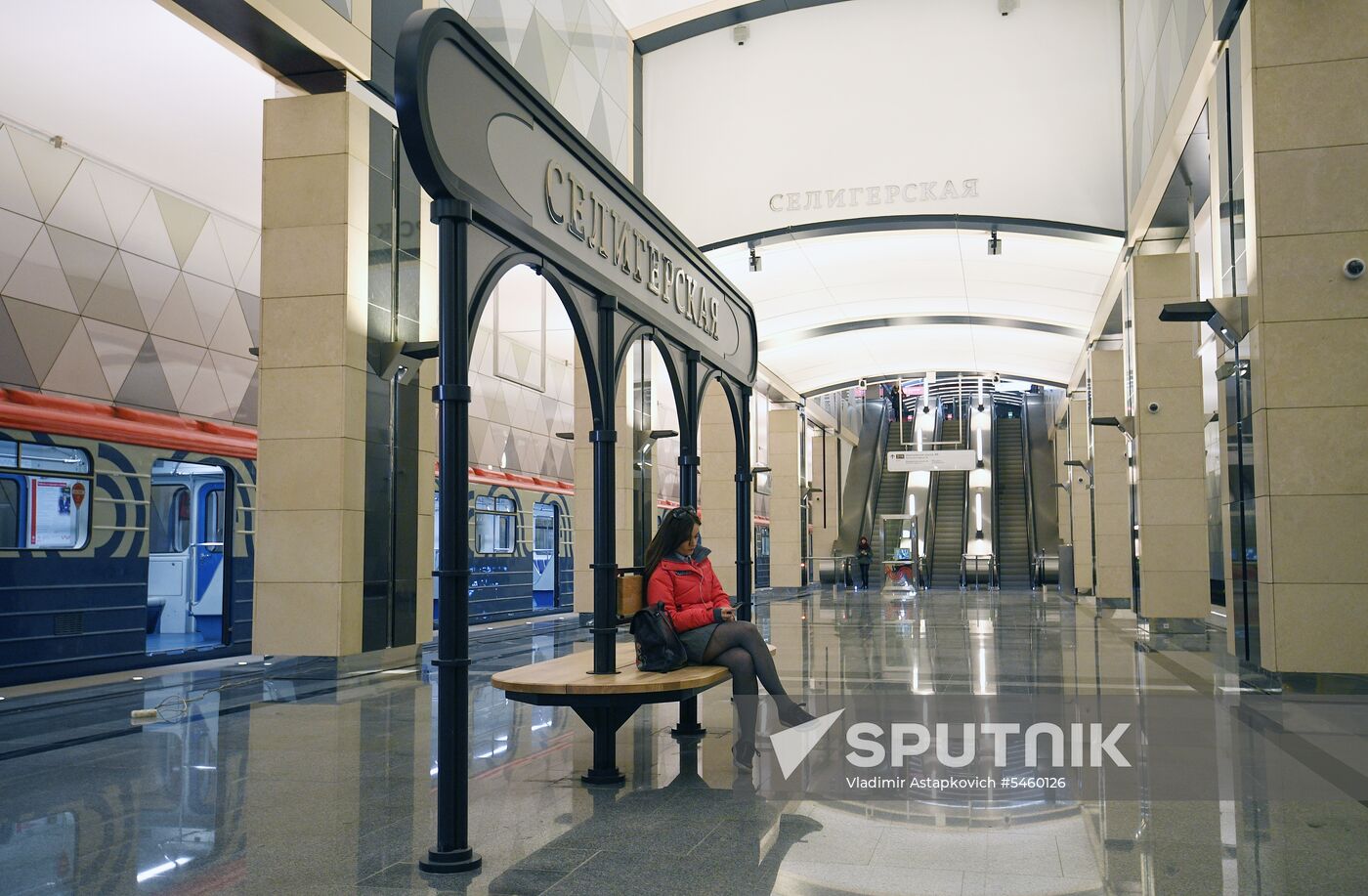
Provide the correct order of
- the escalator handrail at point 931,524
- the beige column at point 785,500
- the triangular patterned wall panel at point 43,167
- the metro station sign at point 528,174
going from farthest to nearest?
1. the escalator handrail at point 931,524
2. the beige column at point 785,500
3. the triangular patterned wall panel at point 43,167
4. the metro station sign at point 528,174

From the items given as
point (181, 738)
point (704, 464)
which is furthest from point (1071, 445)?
point (181, 738)

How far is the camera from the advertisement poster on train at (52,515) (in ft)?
28.4

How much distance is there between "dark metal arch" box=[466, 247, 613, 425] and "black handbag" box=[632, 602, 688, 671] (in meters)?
1.01

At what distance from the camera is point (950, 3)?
14.8 metres

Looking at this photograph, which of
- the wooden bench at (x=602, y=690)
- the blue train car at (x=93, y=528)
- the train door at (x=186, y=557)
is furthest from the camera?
the train door at (x=186, y=557)

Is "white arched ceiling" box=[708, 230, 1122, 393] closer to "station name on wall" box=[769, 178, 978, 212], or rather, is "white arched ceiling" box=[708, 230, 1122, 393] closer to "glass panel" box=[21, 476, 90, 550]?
"station name on wall" box=[769, 178, 978, 212]

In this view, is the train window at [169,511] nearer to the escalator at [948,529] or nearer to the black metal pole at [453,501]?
the black metal pole at [453,501]

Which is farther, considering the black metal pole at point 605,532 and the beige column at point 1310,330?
the beige column at point 1310,330

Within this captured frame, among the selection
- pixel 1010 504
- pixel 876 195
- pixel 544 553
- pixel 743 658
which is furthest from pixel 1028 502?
pixel 743 658

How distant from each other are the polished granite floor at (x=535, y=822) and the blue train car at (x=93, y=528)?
4.38 feet

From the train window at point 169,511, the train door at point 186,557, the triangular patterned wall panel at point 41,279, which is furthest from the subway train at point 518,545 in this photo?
the triangular patterned wall panel at point 41,279

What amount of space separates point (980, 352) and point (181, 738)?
78.1 feet

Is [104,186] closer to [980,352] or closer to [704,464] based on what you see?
[704,464]

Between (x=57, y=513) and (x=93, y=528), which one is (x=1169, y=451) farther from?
(x=57, y=513)
